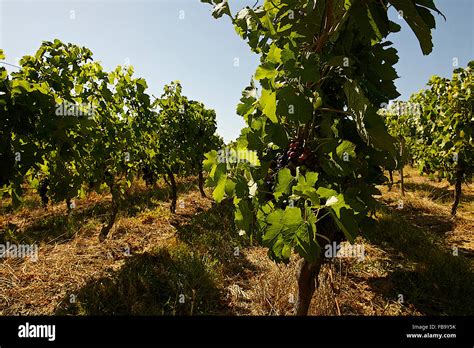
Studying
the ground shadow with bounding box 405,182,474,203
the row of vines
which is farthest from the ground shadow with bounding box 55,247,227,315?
the ground shadow with bounding box 405,182,474,203

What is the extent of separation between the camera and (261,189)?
2.27m

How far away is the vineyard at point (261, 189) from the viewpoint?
1.82 m

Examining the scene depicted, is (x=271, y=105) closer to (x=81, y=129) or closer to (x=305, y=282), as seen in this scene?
(x=305, y=282)

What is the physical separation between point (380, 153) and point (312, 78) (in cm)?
83

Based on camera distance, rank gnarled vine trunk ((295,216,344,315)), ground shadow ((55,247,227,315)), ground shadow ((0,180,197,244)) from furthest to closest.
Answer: ground shadow ((0,180,197,244)) < ground shadow ((55,247,227,315)) < gnarled vine trunk ((295,216,344,315))

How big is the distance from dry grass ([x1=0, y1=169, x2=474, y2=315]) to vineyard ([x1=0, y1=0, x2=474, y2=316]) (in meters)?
0.03

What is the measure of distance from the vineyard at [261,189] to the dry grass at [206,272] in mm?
34

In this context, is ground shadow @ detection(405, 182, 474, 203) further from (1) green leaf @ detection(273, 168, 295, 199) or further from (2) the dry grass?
(1) green leaf @ detection(273, 168, 295, 199)

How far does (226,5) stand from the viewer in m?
2.01

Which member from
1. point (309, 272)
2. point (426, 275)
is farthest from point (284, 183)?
point (426, 275)

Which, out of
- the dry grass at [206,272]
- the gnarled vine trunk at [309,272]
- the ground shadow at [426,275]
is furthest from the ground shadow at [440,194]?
the gnarled vine trunk at [309,272]

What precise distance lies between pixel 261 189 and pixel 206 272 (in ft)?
11.3

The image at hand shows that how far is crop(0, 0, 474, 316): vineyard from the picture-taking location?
5.98ft

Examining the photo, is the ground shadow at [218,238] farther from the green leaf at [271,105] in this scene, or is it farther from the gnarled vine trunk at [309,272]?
the green leaf at [271,105]
